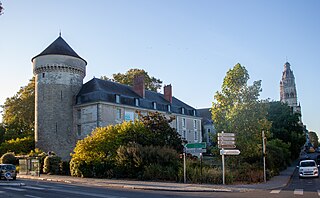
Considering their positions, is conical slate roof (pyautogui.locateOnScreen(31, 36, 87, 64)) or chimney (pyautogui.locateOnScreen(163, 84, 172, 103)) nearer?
conical slate roof (pyautogui.locateOnScreen(31, 36, 87, 64))

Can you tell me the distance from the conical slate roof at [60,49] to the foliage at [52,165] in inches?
692

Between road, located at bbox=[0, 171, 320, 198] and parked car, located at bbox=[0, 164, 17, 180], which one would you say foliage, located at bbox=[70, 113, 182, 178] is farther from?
road, located at bbox=[0, 171, 320, 198]

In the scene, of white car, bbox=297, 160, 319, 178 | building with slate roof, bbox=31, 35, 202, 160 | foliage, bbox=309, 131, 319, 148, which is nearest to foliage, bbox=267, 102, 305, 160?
building with slate roof, bbox=31, 35, 202, 160

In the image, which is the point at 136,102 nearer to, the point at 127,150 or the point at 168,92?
the point at 168,92

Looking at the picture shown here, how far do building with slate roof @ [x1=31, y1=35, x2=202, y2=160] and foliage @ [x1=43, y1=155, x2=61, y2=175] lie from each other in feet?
34.4

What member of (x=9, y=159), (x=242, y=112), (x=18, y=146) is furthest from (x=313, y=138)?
(x=242, y=112)

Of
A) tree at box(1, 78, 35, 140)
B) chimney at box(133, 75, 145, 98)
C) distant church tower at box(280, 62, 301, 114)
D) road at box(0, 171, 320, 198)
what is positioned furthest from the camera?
distant church tower at box(280, 62, 301, 114)

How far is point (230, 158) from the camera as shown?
26.3 m

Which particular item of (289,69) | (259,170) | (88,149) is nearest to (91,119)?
(88,149)

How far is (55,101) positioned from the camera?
4638 cm

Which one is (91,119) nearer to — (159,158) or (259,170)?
(159,158)

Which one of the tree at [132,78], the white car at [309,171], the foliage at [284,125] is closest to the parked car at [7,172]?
the white car at [309,171]

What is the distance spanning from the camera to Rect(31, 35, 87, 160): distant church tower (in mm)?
46188

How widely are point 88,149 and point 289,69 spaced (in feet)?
394
